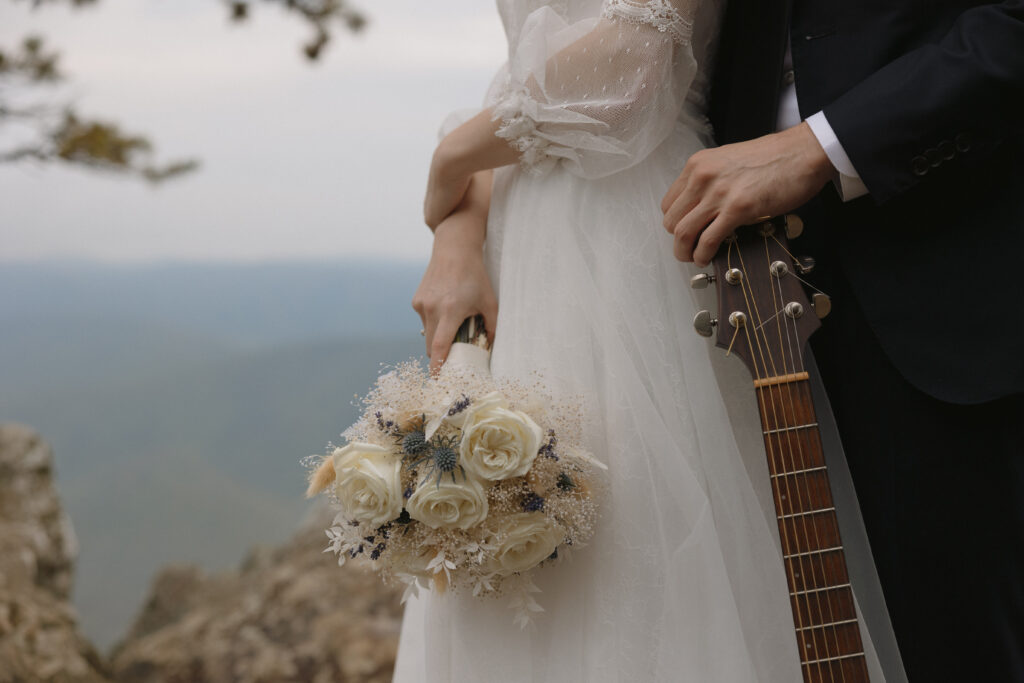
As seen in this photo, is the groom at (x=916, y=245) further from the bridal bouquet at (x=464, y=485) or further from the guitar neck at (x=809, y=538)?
the bridal bouquet at (x=464, y=485)

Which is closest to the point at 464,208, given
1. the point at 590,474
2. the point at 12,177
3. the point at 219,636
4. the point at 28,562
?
the point at 590,474

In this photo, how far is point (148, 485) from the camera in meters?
4.90

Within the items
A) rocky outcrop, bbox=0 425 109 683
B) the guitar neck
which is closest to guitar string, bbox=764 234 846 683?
the guitar neck

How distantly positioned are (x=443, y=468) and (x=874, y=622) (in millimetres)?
652

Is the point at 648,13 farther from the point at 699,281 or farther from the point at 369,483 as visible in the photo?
the point at 369,483

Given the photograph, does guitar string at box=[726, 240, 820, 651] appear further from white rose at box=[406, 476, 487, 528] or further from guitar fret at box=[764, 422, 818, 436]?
white rose at box=[406, 476, 487, 528]

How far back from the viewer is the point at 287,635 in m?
2.52

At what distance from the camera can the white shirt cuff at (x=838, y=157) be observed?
35.7 inches

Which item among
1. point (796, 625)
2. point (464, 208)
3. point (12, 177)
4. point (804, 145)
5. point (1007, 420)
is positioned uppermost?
point (12, 177)

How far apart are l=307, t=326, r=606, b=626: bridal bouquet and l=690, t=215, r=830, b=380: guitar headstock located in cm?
22

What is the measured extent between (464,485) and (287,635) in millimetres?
2018

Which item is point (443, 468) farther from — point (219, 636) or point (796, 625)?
point (219, 636)

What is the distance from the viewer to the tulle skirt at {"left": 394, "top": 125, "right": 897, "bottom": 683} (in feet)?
2.84

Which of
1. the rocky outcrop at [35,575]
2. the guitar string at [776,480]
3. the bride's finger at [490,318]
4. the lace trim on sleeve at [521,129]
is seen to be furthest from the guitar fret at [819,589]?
the rocky outcrop at [35,575]
